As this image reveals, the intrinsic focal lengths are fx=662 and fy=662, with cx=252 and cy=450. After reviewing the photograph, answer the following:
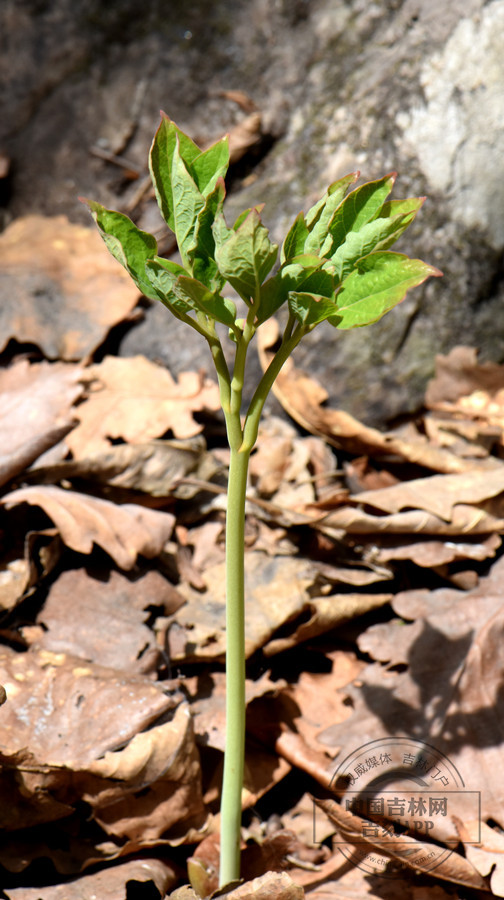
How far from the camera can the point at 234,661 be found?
4.04 ft

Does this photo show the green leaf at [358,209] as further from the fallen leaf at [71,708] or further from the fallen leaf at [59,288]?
the fallen leaf at [59,288]

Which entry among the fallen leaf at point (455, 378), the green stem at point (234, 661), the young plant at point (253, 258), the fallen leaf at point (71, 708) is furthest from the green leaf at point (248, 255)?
the fallen leaf at point (455, 378)

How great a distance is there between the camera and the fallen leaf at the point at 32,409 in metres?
2.06

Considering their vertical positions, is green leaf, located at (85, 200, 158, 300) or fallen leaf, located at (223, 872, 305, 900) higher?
green leaf, located at (85, 200, 158, 300)

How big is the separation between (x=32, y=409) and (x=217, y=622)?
976 millimetres

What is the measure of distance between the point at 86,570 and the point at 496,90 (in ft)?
7.44

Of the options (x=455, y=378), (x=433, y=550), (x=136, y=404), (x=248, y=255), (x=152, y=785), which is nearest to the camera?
(x=248, y=255)

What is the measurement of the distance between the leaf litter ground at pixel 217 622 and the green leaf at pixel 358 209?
3.61ft

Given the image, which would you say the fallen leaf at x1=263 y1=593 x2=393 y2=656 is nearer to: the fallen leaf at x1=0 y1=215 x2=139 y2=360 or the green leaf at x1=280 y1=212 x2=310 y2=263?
the green leaf at x1=280 y1=212 x2=310 y2=263

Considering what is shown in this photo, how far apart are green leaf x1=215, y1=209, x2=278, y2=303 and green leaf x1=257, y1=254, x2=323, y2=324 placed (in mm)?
27

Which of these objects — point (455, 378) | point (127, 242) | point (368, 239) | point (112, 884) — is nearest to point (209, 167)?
point (127, 242)

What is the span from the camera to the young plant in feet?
3.37

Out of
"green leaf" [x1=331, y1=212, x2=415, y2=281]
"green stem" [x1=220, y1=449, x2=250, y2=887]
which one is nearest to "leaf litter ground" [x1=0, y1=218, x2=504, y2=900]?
"green stem" [x1=220, y1=449, x2=250, y2=887]

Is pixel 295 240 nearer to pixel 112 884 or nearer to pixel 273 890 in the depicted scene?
pixel 273 890
